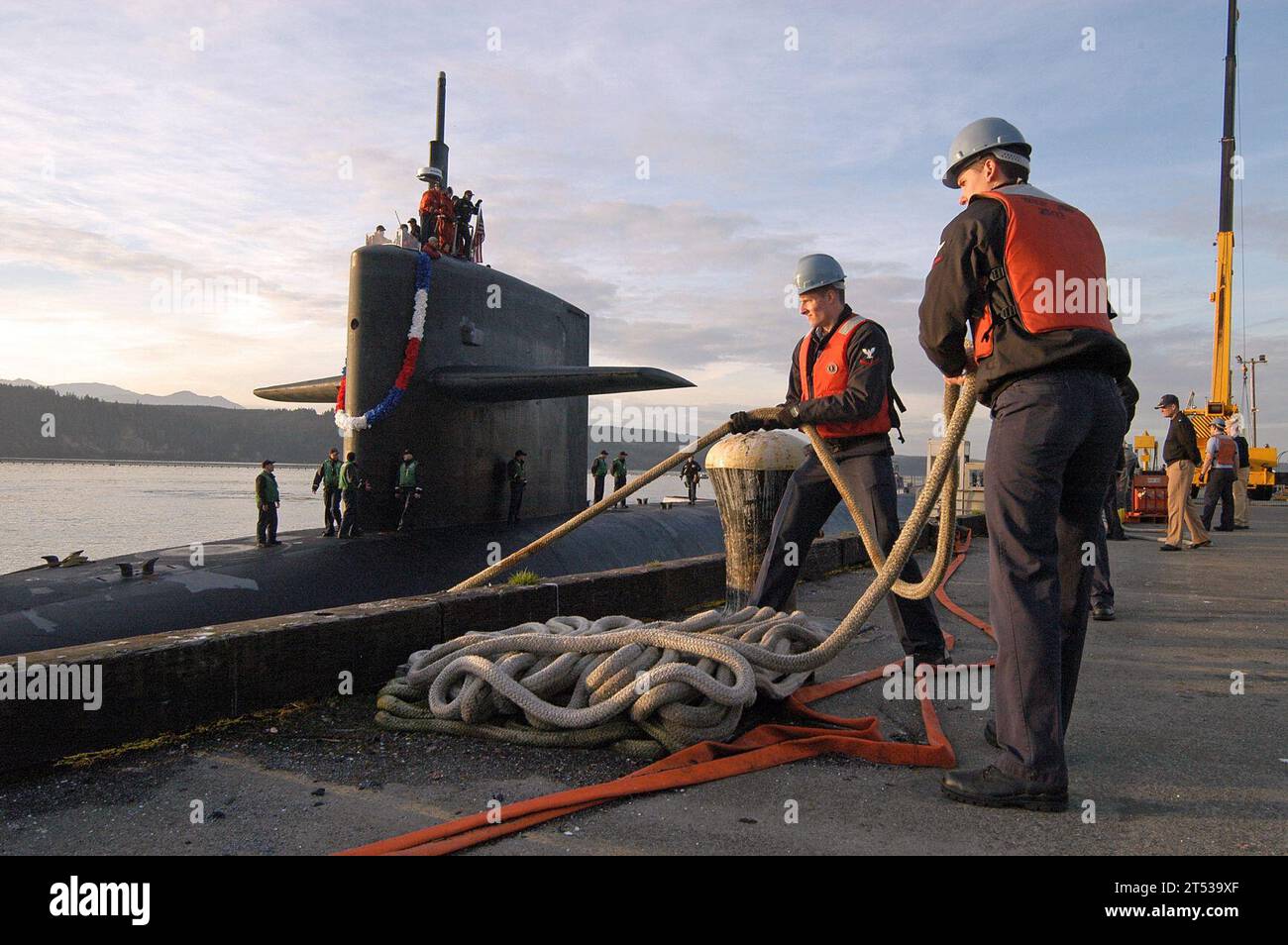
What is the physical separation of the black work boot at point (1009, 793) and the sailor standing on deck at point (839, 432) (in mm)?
1782

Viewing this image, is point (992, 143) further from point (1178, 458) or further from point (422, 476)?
point (1178, 458)

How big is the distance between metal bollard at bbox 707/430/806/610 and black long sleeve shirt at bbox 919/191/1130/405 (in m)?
→ 2.42

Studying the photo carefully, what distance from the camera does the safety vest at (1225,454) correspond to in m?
14.9

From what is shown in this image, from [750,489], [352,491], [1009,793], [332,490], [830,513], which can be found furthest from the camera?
[332,490]

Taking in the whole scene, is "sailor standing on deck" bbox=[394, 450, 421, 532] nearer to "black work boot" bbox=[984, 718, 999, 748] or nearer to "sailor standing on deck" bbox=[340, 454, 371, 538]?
"sailor standing on deck" bbox=[340, 454, 371, 538]

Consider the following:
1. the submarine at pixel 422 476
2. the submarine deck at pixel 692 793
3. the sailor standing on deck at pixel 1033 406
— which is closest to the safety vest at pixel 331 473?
the submarine at pixel 422 476

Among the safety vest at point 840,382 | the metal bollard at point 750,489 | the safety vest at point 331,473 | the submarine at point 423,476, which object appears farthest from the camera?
the safety vest at point 331,473

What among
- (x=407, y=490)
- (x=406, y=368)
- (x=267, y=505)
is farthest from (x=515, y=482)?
(x=267, y=505)

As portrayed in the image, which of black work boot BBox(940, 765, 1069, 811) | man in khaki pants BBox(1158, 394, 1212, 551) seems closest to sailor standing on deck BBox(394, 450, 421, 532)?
black work boot BBox(940, 765, 1069, 811)

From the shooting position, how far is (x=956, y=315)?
309 cm

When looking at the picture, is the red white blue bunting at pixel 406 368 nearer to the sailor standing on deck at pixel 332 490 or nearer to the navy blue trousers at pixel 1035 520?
the sailor standing on deck at pixel 332 490

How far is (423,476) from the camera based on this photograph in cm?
1027

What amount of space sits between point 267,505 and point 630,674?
8912 millimetres
